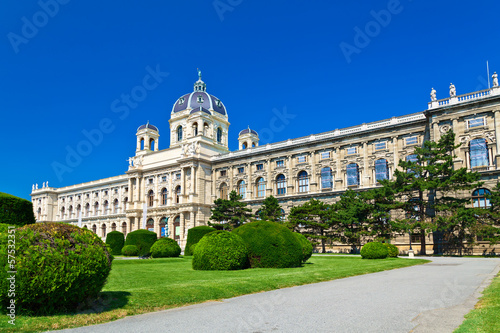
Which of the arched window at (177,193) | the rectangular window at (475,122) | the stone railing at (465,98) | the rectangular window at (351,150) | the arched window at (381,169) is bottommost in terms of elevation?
the arched window at (177,193)

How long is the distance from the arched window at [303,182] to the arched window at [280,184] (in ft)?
8.68

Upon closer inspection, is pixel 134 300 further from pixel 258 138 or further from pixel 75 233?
pixel 258 138

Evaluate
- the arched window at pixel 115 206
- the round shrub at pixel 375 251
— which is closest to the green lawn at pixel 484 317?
the round shrub at pixel 375 251

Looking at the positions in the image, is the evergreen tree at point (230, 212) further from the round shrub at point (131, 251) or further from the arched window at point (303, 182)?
the round shrub at point (131, 251)

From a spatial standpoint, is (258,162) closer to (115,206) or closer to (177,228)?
(177,228)

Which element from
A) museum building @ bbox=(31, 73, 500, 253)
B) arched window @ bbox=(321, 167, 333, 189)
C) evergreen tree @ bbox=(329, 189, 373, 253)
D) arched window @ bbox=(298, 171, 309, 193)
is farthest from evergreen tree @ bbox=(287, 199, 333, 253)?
arched window @ bbox=(298, 171, 309, 193)

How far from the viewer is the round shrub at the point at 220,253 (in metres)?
20.7

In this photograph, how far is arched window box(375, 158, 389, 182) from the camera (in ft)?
158

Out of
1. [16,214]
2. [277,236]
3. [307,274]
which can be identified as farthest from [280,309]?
[277,236]

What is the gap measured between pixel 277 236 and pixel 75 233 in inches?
570

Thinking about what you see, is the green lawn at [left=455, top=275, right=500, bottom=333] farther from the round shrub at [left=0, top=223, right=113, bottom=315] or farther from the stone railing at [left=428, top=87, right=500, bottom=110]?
the stone railing at [left=428, top=87, right=500, bottom=110]

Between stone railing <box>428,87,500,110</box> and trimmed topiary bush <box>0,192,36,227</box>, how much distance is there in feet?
131

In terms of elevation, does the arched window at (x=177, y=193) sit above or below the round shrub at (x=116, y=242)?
above

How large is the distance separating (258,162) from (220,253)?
133 ft
